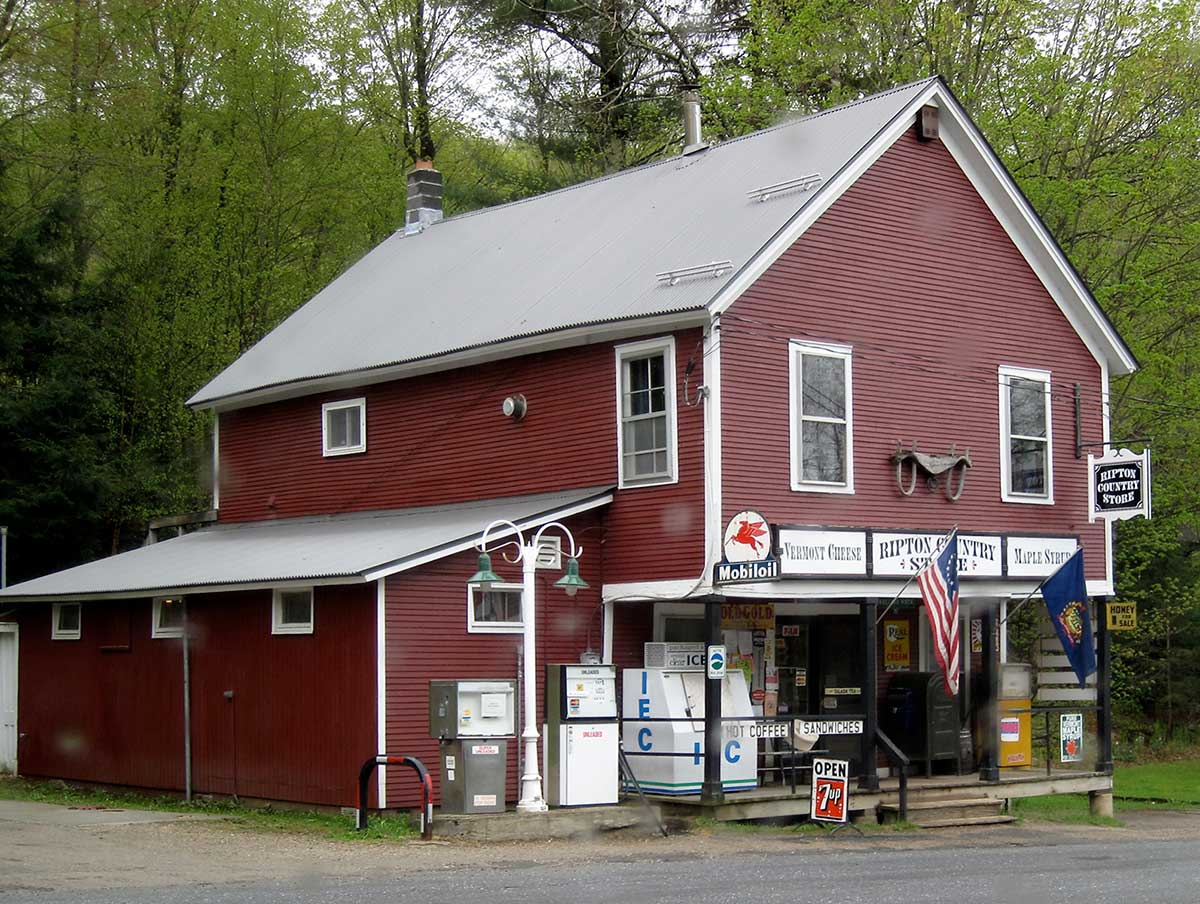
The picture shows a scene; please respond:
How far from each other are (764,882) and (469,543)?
6.71 m

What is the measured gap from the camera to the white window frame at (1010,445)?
23.8 meters

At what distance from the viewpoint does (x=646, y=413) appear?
70.0ft

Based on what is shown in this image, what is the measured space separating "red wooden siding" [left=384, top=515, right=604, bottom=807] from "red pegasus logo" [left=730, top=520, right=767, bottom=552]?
8.61 feet

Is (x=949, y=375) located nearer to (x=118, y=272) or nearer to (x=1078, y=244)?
(x=1078, y=244)

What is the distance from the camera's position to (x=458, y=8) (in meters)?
44.7

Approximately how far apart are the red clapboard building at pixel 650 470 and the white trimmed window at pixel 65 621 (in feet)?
0.21

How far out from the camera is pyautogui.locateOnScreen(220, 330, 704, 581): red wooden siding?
2088 centimetres

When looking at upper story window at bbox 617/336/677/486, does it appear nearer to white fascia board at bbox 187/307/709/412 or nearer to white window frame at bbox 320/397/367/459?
white fascia board at bbox 187/307/709/412

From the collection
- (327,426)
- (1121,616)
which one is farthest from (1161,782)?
(327,426)

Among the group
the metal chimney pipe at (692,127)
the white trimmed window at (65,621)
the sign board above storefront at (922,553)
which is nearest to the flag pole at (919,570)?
the sign board above storefront at (922,553)

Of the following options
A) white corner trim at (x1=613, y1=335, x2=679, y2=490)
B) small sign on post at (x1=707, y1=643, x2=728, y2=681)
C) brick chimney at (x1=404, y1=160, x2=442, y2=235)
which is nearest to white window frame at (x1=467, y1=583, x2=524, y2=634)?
white corner trim at (x1=613, y1=335, x2=679, y2=490)

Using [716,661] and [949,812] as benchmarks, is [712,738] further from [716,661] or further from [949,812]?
[949,812]

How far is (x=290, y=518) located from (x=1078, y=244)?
54.4 ft

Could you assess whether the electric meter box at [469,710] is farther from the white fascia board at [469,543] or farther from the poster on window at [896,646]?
the poster on window at [896,646]
